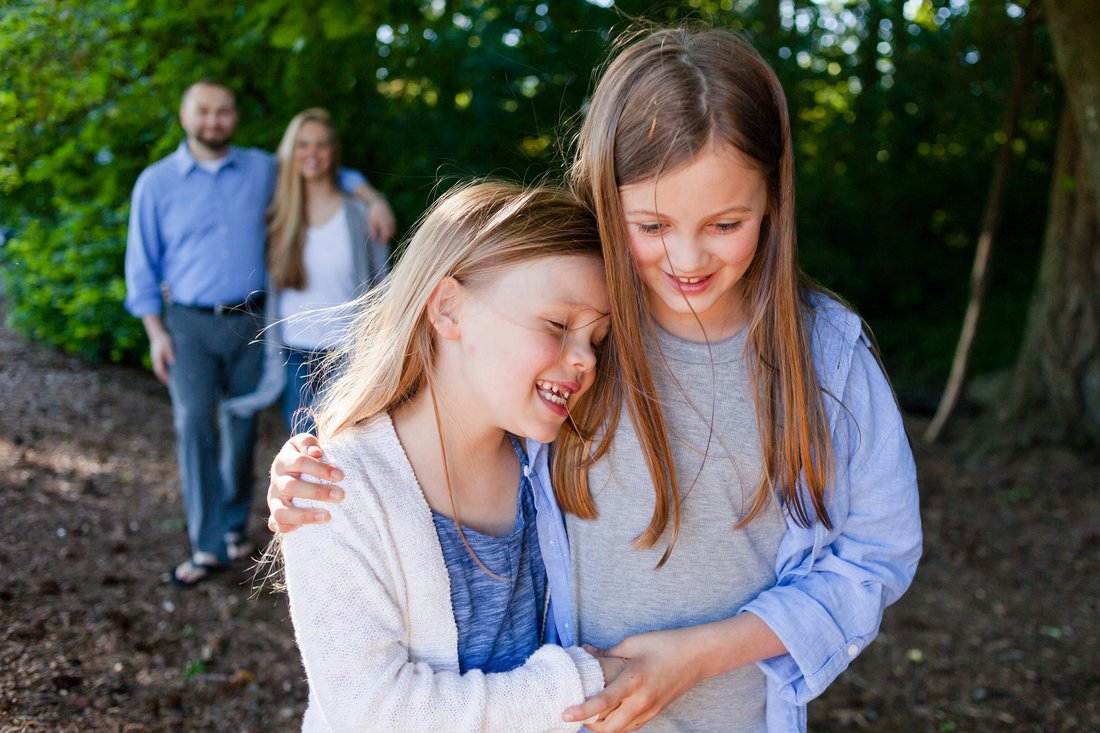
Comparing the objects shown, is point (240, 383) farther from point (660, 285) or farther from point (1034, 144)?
point (1034, 144)

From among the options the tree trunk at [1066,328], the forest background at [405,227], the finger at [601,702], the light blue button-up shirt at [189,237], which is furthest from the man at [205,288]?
the tree trunk at [1066,328]

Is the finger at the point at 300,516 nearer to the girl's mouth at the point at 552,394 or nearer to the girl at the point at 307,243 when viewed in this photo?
the girl's mouth at the point at 552,394

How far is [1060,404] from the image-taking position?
18.1 ft

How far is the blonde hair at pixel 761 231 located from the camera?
5.25 ft

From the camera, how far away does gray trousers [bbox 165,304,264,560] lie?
4.00 meters

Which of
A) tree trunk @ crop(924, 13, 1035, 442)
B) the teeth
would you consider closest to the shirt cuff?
the teeth

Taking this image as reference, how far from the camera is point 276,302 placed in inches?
175

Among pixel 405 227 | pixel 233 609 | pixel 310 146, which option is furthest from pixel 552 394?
pixel 405 227

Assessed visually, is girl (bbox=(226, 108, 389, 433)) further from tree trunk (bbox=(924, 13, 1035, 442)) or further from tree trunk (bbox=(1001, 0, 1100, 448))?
tree trunk (bbox=(924, 13, 1035, 442))

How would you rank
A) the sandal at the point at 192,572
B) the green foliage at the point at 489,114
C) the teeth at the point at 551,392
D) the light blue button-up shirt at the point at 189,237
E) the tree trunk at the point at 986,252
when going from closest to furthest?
the teeth at the point at 551,392 < the green foliage at the point at 489,114 < the sandal at the point at 192,572 < the light blue button-up shirt at the point at 189,237 < the tree trunk at the point at 986,252

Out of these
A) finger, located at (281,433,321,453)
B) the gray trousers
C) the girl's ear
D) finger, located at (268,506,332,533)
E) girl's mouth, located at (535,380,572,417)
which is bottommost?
the gray trousers

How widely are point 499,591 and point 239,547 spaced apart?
291 cm

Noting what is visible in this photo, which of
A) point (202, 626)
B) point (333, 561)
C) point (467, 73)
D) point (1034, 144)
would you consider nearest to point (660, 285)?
point (333, 561)

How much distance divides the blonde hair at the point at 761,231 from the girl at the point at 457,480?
0.07 meters
